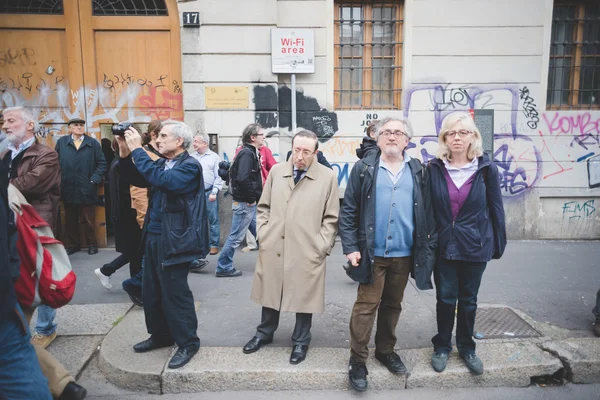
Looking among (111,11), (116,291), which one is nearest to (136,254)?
(116,291)

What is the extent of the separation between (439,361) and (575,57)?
652 centimetres

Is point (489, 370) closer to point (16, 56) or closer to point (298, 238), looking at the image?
point (298, 238)

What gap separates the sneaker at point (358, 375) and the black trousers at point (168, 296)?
1.22m

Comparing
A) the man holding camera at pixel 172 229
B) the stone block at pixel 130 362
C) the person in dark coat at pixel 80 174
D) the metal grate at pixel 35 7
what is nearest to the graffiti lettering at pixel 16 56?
the metal grate at pixel 35 7

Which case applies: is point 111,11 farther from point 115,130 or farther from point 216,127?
point 115,130

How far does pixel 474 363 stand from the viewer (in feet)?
10.3

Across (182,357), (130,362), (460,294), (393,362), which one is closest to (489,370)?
(460,294)

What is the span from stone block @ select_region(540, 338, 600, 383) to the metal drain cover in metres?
0.27

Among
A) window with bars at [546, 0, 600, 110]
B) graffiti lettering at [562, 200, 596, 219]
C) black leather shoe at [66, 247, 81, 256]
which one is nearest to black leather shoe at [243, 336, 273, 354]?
black leather shoe at [66, 247, 81, 256]

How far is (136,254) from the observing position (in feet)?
14.4

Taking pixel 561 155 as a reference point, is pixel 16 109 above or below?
above

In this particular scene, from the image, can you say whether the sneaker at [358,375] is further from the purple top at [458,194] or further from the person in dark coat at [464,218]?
the purple top at [458,194]

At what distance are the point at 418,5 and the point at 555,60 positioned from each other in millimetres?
2610

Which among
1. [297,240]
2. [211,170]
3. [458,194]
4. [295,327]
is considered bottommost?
[295,327]
